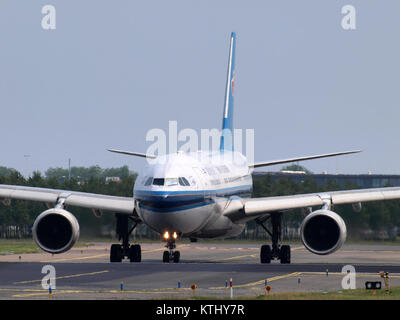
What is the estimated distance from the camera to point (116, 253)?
45.9 meters

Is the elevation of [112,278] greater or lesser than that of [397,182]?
lesser

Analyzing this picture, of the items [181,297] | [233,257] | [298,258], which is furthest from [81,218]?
[181,297]

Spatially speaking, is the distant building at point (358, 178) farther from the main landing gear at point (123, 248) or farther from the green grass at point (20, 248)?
the main landing gear at point (123, 248)

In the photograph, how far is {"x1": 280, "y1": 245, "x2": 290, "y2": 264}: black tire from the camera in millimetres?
46188

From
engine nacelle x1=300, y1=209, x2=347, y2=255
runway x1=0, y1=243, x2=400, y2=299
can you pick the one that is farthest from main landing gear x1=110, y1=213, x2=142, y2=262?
engine nacelle x1=300, y1=209, x2=347, y2=255

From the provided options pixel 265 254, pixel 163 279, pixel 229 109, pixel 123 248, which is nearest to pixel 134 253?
pixel 123 248

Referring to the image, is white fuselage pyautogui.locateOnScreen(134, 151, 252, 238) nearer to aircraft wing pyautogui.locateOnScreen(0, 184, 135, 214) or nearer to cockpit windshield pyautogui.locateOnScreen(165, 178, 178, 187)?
cockpit windshield pyautogui.locateOnScreen(165, 178, 178, 187)

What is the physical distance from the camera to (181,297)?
92.4ft

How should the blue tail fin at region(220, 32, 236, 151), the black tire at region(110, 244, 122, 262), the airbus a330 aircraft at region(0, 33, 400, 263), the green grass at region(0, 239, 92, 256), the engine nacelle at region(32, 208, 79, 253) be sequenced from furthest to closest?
the green grass at region(0, 239, 92, 256), the blue tail fin at region(220, 32, 236, 151), the black tire at region(110, 244, 122, 262), the engine nacelle at region(32, 208, 79, 253), the airbus a330 aircraft at region(0, 33, 400, 263)

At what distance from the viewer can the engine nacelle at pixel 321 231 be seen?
133ft

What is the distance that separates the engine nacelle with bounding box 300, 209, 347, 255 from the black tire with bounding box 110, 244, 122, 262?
1011cm
